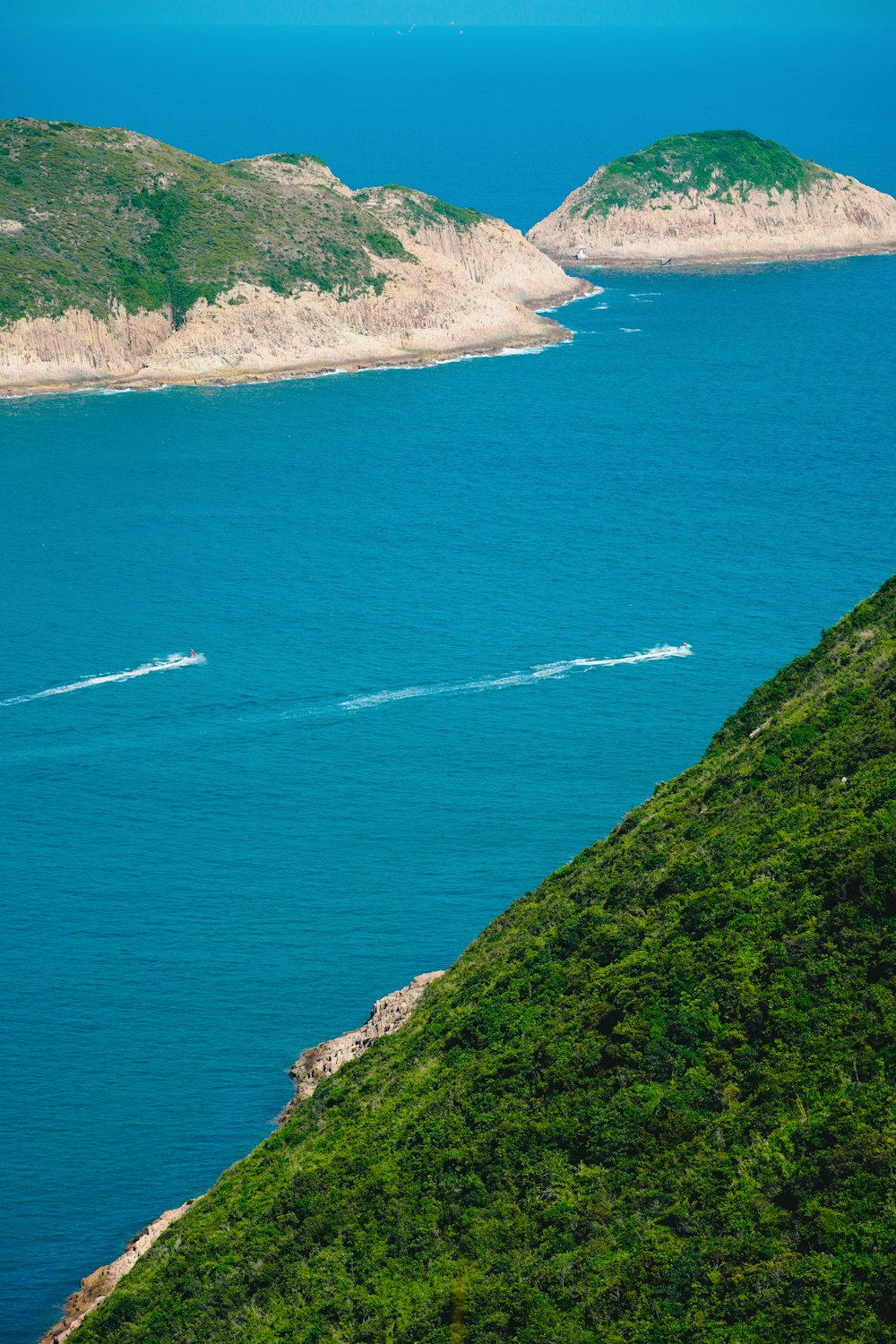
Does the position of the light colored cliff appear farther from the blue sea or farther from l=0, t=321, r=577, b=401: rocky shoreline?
the blue sea

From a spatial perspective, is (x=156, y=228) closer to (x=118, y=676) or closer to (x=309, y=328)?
(x=309, y=328)

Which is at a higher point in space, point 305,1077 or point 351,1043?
point 351,1043

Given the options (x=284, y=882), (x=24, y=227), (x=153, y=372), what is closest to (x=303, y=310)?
(x=153, y=372)

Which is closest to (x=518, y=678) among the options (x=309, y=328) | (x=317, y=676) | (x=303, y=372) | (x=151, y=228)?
(x=317, y=676)

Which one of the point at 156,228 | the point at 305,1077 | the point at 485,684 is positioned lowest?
the point at 305,1077

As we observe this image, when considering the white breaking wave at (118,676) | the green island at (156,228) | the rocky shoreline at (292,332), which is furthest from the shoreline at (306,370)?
the white breaking wave at (118,676)

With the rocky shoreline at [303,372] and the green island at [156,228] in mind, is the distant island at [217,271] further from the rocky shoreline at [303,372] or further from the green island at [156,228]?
the rocky shoreline at [303,372]

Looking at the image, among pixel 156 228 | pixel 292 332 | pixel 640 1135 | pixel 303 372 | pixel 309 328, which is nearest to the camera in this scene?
pixel 640 1135
